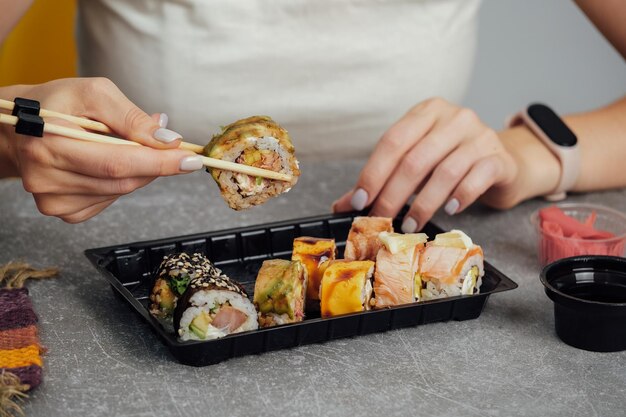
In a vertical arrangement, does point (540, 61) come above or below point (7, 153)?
below

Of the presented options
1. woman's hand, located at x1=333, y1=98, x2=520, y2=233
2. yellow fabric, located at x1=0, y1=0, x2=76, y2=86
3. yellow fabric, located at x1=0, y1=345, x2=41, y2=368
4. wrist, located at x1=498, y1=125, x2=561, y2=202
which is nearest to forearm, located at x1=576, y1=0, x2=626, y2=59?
wrist, located at x1=498, y1=125, x2=561, y2=202

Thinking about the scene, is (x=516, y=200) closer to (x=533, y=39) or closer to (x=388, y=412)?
(x=388, y=412)

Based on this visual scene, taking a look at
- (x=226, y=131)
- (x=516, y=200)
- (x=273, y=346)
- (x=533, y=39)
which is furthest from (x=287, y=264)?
(x=533, y=39)

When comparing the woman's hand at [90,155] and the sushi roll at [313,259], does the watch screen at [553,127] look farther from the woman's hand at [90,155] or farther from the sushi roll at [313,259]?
the woman's hand at [90,155]

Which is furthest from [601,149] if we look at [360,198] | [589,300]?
[589,300]

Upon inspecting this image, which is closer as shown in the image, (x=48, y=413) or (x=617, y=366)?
(x=48, y=413)

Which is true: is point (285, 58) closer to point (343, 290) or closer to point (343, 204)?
point (343, 204)

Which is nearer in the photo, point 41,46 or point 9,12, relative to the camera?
point 9,12
